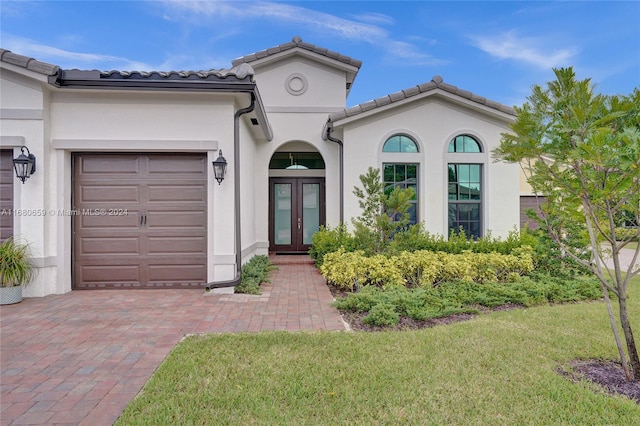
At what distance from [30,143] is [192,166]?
2.88 meters

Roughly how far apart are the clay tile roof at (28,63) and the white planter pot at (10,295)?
12.5ft

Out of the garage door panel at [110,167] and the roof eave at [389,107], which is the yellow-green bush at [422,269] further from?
the garage door panel at [110,167]

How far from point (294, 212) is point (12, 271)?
779 cm

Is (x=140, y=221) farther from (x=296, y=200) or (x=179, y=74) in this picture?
(x=296, y=200)

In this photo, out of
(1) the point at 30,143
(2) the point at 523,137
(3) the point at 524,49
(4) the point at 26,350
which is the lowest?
(4) the point at 26,350

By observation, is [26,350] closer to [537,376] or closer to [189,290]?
[189,290]

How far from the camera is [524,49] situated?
10.5m

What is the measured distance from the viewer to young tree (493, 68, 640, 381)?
297 cm

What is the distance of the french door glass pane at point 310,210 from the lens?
1259 cm

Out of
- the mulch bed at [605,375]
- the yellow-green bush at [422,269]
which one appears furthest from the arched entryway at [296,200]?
the mulch bed at [605,375]

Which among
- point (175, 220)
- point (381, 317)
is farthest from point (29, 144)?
point (381, 317)

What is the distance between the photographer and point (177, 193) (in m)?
7.36

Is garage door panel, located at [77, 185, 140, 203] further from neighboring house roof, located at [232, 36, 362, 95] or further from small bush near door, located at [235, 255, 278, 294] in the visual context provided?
neighboring house roof, located at [232, 36, 362, 95]

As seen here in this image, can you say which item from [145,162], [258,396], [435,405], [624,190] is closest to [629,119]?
[624,190]
